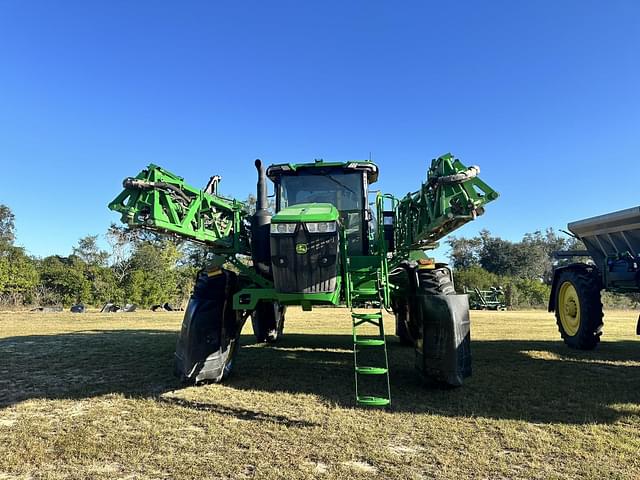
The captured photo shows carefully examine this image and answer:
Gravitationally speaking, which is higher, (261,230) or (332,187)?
(332,187)

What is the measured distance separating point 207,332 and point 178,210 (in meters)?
1.53

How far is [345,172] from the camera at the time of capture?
6582mm

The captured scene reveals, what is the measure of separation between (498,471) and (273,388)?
2956mm

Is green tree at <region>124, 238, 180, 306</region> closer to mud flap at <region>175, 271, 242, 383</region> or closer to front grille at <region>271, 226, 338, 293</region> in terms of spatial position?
mud flap at <region>175, 271, 242, 383</region>

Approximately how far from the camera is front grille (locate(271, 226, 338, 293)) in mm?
4711

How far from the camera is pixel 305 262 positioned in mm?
4754

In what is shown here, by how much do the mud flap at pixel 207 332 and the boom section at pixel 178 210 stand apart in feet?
2.04

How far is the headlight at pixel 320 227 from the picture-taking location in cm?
469

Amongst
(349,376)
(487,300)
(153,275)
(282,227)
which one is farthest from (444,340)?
(153,275)

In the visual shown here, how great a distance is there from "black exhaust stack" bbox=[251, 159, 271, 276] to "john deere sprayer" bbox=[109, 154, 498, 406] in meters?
0.01

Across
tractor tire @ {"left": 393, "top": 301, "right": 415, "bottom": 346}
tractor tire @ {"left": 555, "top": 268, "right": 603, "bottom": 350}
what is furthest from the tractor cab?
tractor tire @ {"left": 555, "top": 268, "right": 603, "bottom": 350}

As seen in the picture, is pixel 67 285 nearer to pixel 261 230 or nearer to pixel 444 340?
pixel 261 230

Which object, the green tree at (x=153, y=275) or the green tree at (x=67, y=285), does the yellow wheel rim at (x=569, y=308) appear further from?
the green tree at (x=67, y=285)

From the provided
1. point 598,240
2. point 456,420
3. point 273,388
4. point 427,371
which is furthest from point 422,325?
point 598,240
